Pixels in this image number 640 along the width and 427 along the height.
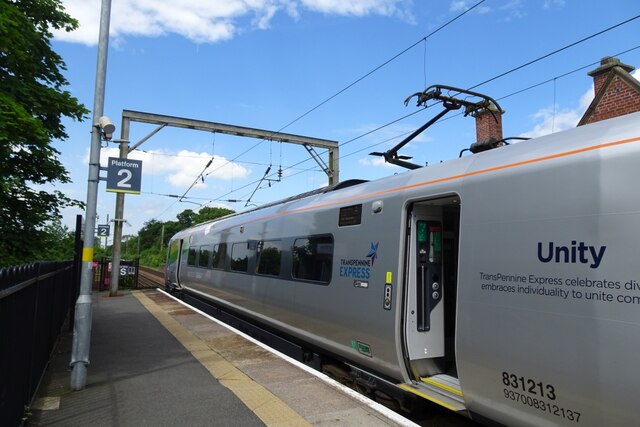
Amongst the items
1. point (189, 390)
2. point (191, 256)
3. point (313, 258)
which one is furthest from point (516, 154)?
point (191, 256)

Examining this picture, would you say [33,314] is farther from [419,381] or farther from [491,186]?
[491,186]

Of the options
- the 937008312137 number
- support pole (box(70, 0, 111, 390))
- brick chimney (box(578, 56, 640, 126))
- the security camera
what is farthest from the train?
brick chimney (box(578, 56, 640, 126))

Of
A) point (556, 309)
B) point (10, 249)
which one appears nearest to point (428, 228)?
point (556, 309)

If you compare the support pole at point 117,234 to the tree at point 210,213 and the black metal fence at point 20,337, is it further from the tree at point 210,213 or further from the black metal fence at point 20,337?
the tree at point 210,213

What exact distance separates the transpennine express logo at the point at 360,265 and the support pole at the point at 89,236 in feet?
10.8

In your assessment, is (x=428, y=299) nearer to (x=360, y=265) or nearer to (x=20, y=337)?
→ (x=360, y=265)

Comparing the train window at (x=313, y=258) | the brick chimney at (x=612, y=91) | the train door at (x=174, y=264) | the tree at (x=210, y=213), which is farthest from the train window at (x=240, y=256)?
the tree at (x=210, y=213)

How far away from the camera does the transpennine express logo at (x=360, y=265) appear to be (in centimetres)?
553

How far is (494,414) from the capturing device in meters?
3.83

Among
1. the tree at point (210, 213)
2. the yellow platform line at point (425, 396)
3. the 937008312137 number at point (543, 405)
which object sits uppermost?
the tree at point (210, 213)

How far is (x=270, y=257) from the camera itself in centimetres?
874

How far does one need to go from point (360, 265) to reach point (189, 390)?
2.52 m

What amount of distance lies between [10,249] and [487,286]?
317 inches

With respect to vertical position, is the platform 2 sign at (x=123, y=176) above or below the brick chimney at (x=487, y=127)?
below
